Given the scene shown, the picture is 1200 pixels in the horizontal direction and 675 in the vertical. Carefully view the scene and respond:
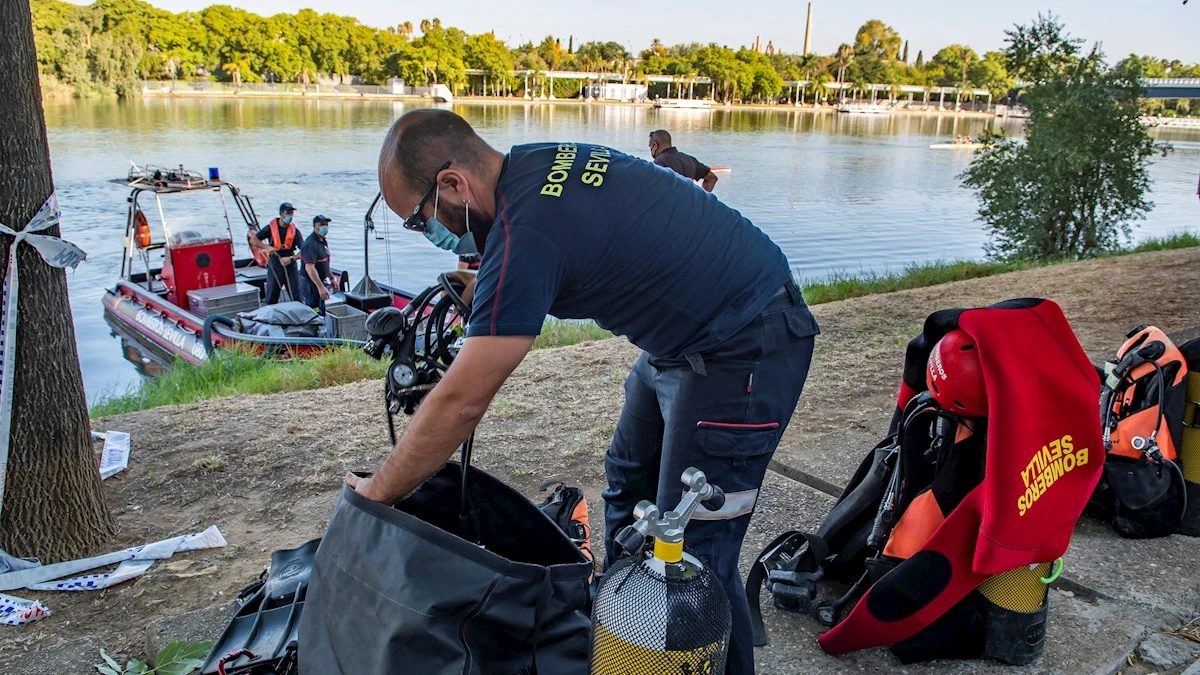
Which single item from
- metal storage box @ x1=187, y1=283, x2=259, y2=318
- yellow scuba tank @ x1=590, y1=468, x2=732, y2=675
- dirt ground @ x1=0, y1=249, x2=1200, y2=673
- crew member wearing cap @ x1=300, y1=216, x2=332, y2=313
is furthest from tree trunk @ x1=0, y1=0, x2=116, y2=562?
metal storage box @ x1=187, y1=283, x2=259, y2=318

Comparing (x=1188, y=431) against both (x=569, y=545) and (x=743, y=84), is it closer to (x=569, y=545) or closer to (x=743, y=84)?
(x=569, y=545)

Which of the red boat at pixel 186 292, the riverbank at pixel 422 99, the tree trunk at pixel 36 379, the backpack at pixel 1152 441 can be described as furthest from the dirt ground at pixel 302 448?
the riverbank at pixel 422 99

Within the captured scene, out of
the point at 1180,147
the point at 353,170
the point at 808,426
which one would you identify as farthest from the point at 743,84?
the point at 808,426

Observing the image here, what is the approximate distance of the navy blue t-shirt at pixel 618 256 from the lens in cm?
192

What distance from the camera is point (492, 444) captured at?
15.2ft

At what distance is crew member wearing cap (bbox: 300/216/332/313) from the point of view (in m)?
11.7

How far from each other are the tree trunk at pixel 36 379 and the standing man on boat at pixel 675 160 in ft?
22.2

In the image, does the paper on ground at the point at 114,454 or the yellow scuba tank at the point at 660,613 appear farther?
the paper on ground at the point at 114,454

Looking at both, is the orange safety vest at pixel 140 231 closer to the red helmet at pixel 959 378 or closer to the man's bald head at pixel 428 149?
the man's bald head at pixel 428 149

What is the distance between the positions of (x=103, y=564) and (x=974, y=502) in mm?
3034

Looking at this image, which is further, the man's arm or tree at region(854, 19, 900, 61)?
tree at region(854, 19, 900, 61)

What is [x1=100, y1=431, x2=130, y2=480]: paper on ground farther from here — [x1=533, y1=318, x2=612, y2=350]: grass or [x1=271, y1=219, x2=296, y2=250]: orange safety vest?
[x1=271, y1=219, x2=296, y2=250]: orange safety vest

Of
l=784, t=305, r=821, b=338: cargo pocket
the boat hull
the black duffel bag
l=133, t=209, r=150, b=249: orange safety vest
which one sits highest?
l=784, t=305, r=821, b=338: cargo pocket

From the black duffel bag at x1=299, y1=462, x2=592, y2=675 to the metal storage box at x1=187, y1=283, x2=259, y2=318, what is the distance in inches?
412
